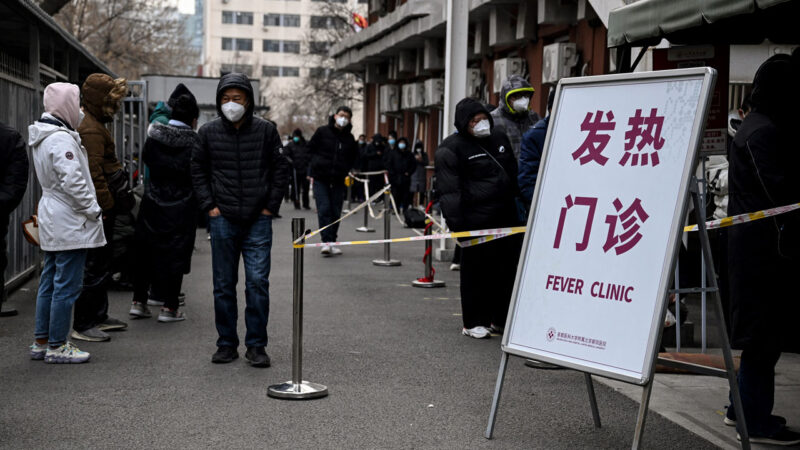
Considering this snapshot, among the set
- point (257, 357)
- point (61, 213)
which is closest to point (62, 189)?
point (61, 213)

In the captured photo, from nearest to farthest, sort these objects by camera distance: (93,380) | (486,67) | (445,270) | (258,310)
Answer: (93,380) → (258,310) → (445,270) → (486,67)

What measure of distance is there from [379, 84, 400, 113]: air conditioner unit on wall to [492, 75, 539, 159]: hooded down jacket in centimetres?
2365

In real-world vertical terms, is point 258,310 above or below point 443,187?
below

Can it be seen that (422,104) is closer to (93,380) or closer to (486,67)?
(486,67)

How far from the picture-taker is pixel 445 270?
45.0ft

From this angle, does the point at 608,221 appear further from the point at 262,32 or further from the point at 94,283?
the point at 262,32

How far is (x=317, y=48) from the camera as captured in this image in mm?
53156

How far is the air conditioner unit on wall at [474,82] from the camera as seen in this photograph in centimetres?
2352

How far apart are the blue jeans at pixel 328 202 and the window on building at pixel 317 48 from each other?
36.4 metres

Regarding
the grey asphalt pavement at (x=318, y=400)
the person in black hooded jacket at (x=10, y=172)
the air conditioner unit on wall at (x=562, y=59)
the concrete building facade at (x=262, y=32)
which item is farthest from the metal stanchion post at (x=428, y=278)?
the concrete building facade at (x=262, y=32)

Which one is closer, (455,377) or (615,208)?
(615,208)

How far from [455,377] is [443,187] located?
1.95 m

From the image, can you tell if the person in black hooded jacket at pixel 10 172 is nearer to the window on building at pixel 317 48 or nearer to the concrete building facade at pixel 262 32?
the window on building at pixel 317 48

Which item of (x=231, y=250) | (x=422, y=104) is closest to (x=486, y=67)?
(x=422, y=104)
